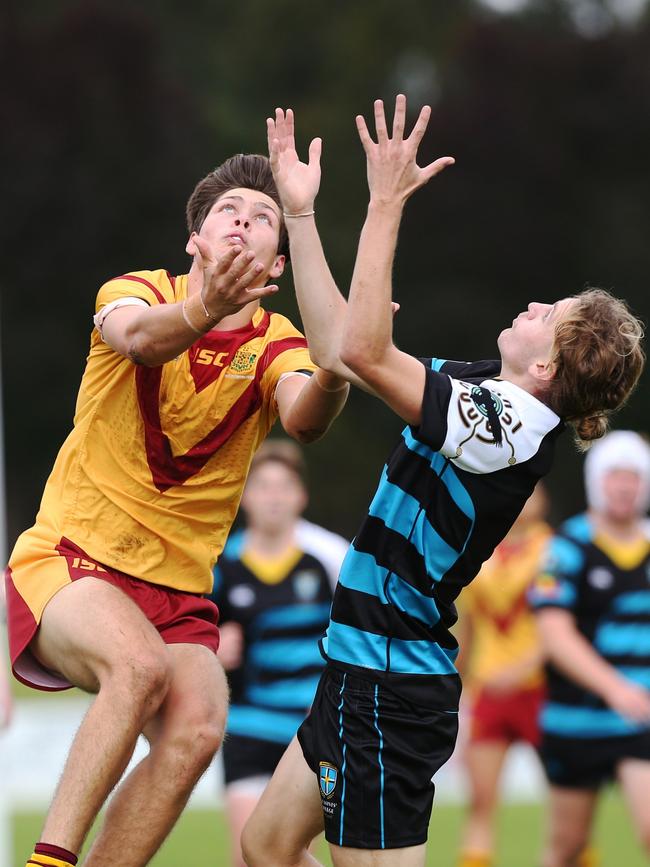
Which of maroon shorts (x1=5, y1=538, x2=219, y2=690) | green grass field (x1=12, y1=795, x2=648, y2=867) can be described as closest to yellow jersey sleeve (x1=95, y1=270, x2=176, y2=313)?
maroon shorts (x1=5, y1=538, x2=219, y2=690)

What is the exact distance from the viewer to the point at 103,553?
506 centimetres

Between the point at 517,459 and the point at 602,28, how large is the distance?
84.8 feet

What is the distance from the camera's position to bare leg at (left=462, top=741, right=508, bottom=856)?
362 inches

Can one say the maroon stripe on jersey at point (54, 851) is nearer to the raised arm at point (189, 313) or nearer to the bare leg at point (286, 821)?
the bare leg at point (286, 821)

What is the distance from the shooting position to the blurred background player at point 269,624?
321 inches

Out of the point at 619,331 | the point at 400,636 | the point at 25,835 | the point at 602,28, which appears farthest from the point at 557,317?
the point at 602,28

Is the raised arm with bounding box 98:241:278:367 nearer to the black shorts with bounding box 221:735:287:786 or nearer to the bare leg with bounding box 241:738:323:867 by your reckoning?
→ the bare leg with bounding box 241:738:323:867

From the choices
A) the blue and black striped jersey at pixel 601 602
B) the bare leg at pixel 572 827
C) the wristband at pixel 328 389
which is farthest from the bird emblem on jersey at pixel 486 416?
the bare leg at pixel 572 827

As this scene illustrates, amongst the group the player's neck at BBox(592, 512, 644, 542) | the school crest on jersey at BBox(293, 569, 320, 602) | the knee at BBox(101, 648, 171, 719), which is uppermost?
the player's neck at BBox(592, 512, 644, 542)

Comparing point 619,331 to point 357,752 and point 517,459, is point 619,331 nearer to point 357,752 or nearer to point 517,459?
point 517,459

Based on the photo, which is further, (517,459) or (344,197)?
(344,197)

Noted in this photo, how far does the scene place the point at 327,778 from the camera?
15.9ft

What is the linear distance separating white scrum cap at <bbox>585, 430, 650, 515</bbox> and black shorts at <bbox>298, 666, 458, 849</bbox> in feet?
11.6

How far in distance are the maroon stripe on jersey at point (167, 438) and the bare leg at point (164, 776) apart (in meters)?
0.59
